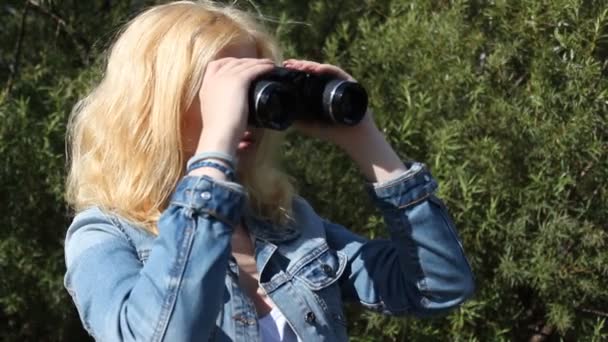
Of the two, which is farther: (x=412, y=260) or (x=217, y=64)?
(x=412, y=260)

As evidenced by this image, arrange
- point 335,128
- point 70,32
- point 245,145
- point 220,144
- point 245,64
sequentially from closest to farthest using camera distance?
point 220,144, point 245,64, point 245,145, point 335,128, point 70,32

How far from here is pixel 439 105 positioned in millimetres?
3658

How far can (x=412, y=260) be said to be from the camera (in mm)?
2184

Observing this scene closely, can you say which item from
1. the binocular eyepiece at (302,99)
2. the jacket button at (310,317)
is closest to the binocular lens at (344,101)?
the binocular eyepiece at (302,99)

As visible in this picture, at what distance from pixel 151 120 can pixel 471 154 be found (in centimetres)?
Result: 170

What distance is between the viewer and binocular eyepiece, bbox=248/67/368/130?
1971 mm

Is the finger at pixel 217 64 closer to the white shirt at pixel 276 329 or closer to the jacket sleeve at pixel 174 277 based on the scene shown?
the jacket sleeve at pixel 174 277

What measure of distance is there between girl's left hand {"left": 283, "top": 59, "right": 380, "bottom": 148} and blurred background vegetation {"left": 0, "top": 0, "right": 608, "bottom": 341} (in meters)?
1.24

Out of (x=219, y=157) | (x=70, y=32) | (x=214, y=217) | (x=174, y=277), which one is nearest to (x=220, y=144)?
(x=219, y=157)

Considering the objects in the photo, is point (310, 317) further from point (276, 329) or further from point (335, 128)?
point (335, 128)

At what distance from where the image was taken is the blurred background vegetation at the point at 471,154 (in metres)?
3.47

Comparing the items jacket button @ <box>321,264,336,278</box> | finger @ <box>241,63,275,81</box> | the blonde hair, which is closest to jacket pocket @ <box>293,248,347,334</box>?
jacket button @ <box>321,264,336,278</box>

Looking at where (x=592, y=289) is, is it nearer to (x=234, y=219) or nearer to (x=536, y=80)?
(x=536, y=80)

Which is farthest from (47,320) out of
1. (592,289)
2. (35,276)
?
(592,289)
